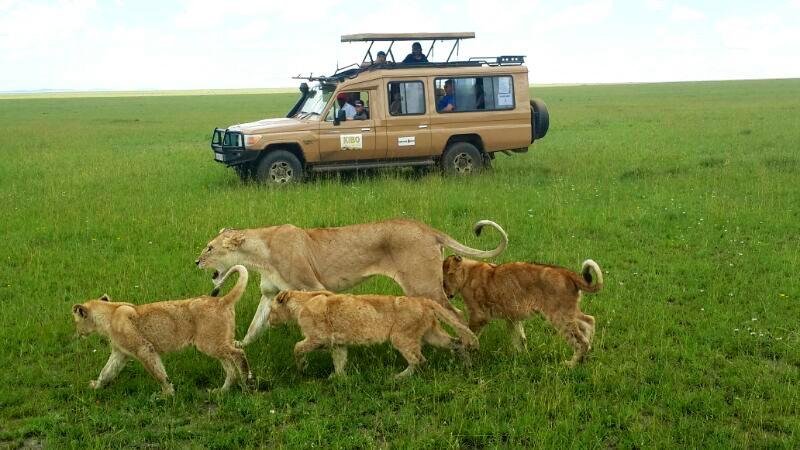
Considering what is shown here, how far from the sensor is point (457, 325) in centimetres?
629

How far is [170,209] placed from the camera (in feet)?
41.3

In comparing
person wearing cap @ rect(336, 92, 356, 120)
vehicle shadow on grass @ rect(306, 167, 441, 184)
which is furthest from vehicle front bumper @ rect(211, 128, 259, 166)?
person wearing cap @ rect(336, 92, 356, 120)

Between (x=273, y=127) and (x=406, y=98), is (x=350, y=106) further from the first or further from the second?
(x=273, y=127)

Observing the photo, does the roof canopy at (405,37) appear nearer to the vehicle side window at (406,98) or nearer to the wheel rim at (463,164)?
the vehicle side window at (406,98)

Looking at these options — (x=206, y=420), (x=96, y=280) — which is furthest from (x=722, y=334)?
(x=96, y=280)

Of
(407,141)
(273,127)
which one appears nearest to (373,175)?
(407,141)

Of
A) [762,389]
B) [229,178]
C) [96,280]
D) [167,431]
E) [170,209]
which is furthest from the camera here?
[229,178]

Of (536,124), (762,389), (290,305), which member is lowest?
(762,389)

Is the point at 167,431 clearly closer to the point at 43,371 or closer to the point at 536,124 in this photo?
the point at 43,371

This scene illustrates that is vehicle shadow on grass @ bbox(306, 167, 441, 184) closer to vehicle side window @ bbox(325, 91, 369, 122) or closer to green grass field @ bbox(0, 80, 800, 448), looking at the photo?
green grass field @ bbox(0, 80, 800, 448)

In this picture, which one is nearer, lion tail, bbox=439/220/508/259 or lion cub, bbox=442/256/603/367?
lion cub, bbox=442/256/603/367

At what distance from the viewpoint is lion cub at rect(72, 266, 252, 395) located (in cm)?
592

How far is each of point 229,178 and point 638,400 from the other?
12.1m

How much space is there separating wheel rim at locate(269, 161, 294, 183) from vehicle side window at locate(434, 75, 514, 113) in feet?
11.3
